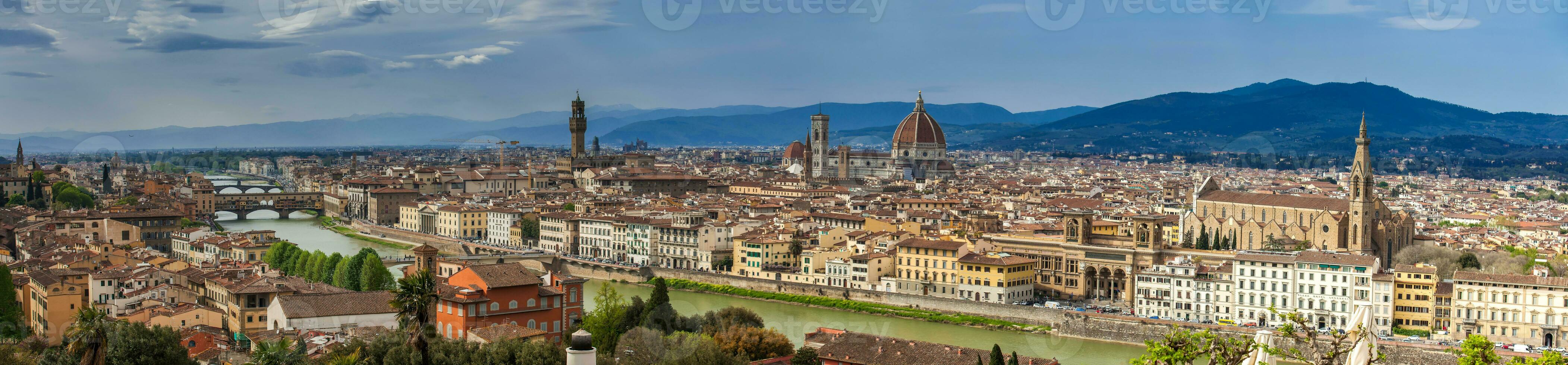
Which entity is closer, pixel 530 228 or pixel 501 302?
pixel 501 302

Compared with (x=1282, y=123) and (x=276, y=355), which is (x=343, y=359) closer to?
(x=276, y=355)

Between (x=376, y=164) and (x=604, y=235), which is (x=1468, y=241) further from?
(x=376, y=164)

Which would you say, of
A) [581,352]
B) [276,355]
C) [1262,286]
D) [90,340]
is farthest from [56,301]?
[1262,286]

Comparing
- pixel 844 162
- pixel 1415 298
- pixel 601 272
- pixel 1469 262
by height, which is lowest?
pixel 601 272

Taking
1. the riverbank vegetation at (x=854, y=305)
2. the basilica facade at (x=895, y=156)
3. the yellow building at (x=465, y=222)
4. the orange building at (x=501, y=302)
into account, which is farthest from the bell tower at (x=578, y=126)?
the orange building at (x=501, y=302)

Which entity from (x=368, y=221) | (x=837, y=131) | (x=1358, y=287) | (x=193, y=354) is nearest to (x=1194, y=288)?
(x=1358, y=287)

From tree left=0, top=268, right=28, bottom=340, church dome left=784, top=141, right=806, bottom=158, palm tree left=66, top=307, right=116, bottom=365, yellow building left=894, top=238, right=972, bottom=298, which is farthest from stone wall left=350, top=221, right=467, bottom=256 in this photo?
church dome left=784, top=141, right=806, bottom=158

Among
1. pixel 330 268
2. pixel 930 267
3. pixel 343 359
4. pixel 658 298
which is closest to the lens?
pixel 343 359

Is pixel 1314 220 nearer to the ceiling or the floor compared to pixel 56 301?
nearer to the ceiling
